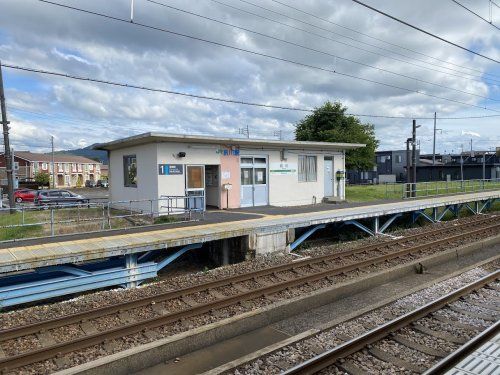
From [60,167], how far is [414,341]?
277ft

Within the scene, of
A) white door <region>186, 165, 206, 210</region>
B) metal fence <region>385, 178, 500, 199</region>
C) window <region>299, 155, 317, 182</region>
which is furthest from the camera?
metal fence <region>385, 178, 500, 199</region>

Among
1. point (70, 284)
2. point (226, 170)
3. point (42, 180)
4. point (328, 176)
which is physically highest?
point (226, 170)

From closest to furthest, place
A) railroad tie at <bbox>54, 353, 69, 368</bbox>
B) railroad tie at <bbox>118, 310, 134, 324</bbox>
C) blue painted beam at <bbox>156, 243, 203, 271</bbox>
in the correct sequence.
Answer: railroad tie at <bbox>54, 353, 69, 368</bbox>, railroad tie at <bbox>118, 310, 134, 324</bbox>, blue painted beam at <bbox>156, 243, 203, 271</bbox>

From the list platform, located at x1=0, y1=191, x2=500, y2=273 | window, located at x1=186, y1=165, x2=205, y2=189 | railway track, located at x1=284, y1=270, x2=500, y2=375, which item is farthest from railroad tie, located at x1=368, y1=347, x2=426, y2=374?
window, located at x1=186, y1=165, x2=205, y2=189

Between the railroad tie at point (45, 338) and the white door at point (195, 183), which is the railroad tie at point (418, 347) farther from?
the white door at point (195, 183)

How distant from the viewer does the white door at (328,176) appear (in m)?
21.5

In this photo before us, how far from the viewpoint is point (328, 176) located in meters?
21.7

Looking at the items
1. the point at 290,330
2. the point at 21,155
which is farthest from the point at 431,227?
the point at 21,155

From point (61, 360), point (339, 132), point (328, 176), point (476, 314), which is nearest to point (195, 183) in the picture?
point (328, 176)

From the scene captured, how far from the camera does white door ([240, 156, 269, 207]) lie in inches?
720

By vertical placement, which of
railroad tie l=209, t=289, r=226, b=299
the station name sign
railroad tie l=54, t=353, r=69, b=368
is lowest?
railroad tie l=54, t=353, r=69, b=368

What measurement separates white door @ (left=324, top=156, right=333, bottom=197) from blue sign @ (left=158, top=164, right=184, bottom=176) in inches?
332

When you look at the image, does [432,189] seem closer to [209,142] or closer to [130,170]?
[209,142]

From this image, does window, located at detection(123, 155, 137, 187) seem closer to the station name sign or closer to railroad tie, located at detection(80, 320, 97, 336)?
the station name sign
